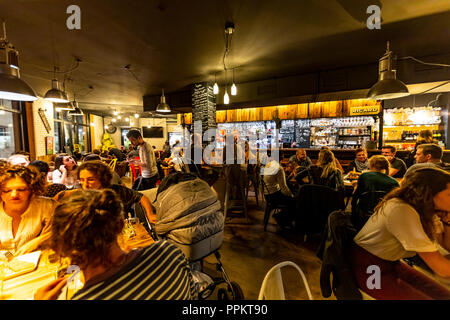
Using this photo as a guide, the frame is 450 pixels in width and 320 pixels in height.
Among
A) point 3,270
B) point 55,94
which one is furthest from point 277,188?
point 55,94

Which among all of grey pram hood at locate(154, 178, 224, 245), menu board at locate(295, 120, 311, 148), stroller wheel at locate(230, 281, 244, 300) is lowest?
stroller wheel at locate(230, 281, 244, 300)

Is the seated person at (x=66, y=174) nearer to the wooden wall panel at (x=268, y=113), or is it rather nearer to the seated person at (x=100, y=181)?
the seated person at (x=100, y=181)

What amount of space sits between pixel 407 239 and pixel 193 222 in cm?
144

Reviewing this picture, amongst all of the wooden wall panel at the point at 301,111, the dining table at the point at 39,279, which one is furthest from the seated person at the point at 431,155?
the wooden wall panel at the point at 301,111

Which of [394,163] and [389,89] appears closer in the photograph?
[389,89]

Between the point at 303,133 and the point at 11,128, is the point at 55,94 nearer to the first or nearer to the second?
the point at 11,128

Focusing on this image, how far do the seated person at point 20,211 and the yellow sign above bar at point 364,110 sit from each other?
755 cm

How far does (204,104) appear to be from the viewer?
602 centimetres

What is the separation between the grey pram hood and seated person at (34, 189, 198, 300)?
0.70 m

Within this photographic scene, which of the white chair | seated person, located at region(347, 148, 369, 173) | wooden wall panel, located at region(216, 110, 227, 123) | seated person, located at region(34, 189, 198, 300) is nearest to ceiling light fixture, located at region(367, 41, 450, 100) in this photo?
seated person, located at region(347, 148, 369, 173)

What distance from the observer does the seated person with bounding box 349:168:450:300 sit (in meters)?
1.29

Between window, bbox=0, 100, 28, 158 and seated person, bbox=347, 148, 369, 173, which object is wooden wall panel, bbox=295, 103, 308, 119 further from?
window, bbox=0, 100, 28, 158
